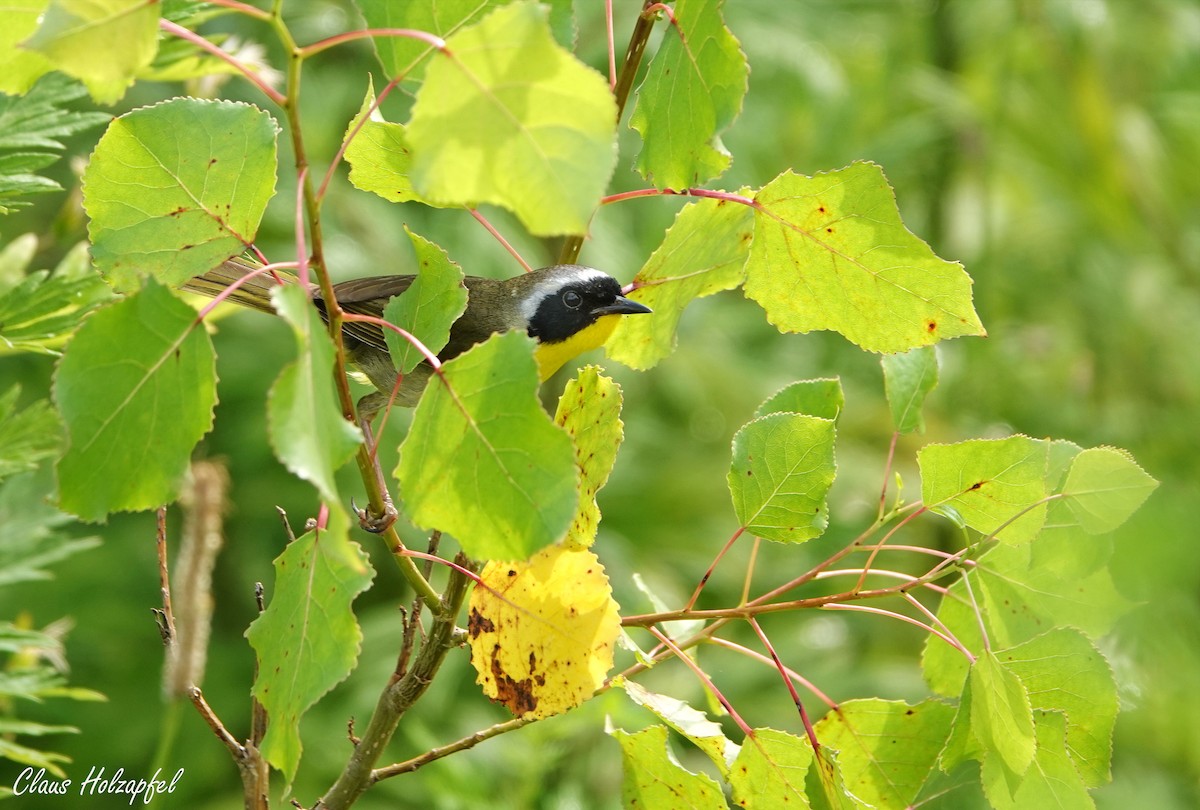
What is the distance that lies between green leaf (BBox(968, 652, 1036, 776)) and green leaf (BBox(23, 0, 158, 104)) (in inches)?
30.4

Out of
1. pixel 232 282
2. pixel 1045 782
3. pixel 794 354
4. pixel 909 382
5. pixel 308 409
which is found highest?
pixel 308 409

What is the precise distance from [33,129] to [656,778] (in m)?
1.09

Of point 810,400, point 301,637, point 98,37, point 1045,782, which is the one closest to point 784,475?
point 810,400

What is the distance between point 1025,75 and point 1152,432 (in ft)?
9.29

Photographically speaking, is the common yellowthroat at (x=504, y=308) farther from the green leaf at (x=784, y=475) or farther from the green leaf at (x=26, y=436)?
the green leaf at (x=784, y=475)

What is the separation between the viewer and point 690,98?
1054mm

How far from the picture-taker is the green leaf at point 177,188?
979 mm

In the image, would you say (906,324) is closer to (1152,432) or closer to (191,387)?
(191,387)

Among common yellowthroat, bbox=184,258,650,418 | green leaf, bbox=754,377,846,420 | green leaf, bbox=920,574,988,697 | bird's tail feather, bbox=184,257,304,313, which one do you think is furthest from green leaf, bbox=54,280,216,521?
common yellowthroat, bbox=184,258,650,418

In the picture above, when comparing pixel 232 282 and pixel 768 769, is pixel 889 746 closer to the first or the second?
pixel 768 769

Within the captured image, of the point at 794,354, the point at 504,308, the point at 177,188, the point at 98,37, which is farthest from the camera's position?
the point at 794,354

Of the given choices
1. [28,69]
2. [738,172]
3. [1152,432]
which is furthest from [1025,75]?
[28,69]

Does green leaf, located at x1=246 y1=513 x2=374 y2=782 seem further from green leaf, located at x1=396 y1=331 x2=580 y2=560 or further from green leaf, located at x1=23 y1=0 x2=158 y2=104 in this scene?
green leaf, located at x1=23 y1=0 x2=158 y2=104

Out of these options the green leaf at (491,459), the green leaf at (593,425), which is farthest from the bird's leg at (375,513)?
the green leaf at (593,425)
